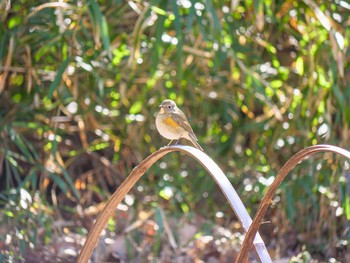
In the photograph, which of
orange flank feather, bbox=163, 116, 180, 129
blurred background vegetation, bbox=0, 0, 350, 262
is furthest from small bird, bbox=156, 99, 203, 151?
blurred background vegetation, bbox=0, 0, 350, 262

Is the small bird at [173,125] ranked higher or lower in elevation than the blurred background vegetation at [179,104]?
higher

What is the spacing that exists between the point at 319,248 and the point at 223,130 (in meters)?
1.07

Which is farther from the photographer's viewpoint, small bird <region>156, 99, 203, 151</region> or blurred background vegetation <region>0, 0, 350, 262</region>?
blurred background vegetation <region>0, 0, 350, 262</region>

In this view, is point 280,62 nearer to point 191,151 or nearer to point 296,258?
point 296,258

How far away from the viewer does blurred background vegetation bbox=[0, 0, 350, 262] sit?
14.4 feet

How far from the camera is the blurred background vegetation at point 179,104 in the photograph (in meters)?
4.39

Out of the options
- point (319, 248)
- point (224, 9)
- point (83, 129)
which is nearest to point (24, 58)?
point (83, 129)

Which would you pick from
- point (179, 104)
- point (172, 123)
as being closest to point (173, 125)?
point (172, 123)

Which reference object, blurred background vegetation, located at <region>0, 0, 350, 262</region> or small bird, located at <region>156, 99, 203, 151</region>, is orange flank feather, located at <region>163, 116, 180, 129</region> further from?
blurred background vegetation, located at <region>0, 0, 350, 262</region>

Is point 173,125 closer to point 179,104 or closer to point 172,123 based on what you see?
point 172,123

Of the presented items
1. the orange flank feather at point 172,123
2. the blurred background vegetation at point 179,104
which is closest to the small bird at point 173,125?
the orange flank feather at point 172,123

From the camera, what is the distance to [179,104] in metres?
5.02

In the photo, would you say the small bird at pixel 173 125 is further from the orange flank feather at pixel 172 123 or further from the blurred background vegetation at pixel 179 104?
the blurred background vegetation at pixel 179 104

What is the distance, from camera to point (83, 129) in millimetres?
4996
